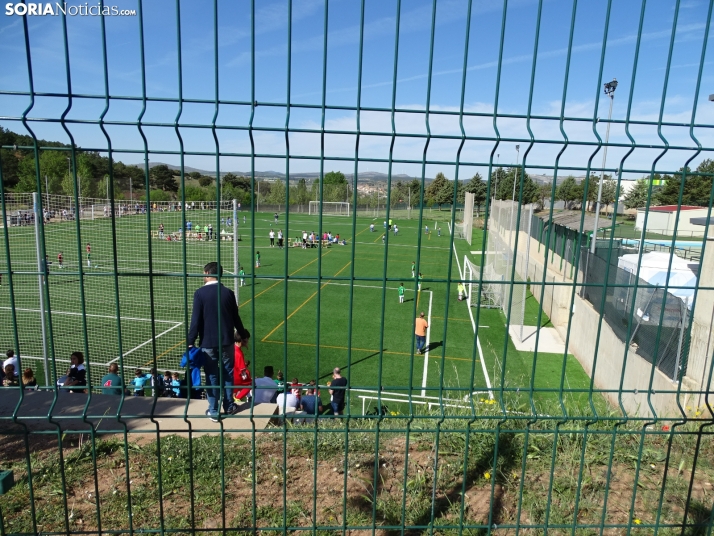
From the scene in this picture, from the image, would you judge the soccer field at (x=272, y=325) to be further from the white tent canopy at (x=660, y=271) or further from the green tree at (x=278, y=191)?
the white tent canopy at (x=660, y=271)

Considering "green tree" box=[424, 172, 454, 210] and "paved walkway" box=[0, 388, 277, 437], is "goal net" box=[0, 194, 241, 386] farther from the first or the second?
"green tree" box=[424, 172, 454, 210]

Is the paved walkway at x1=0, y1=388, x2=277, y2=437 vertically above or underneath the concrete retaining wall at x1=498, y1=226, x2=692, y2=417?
above

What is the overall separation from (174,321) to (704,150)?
50.4ft

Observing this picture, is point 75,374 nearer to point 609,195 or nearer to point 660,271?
point 660,271

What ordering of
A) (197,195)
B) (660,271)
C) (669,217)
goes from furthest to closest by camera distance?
(669,217) → (197,195) → (660,271)

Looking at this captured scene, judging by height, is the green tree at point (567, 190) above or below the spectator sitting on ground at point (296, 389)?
above

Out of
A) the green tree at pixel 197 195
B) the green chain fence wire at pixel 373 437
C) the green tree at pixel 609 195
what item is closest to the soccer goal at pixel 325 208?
the green chain fence wire at pixel 373 437

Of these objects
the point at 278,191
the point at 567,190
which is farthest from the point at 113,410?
the point at 567,190

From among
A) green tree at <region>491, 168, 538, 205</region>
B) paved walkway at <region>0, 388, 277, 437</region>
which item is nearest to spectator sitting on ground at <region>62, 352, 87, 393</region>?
paved walkway at <region>0, 388, 277, 437</region>

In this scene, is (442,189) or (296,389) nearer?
(296,389)

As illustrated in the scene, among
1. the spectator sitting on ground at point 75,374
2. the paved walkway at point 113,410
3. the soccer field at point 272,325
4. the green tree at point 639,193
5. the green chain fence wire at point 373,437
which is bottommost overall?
the soccer field at point 272,325

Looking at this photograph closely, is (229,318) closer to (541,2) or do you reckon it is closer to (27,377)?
(541,2)

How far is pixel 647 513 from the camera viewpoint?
352cm

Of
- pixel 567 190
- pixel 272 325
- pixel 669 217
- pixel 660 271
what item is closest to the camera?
pixel 567 190
